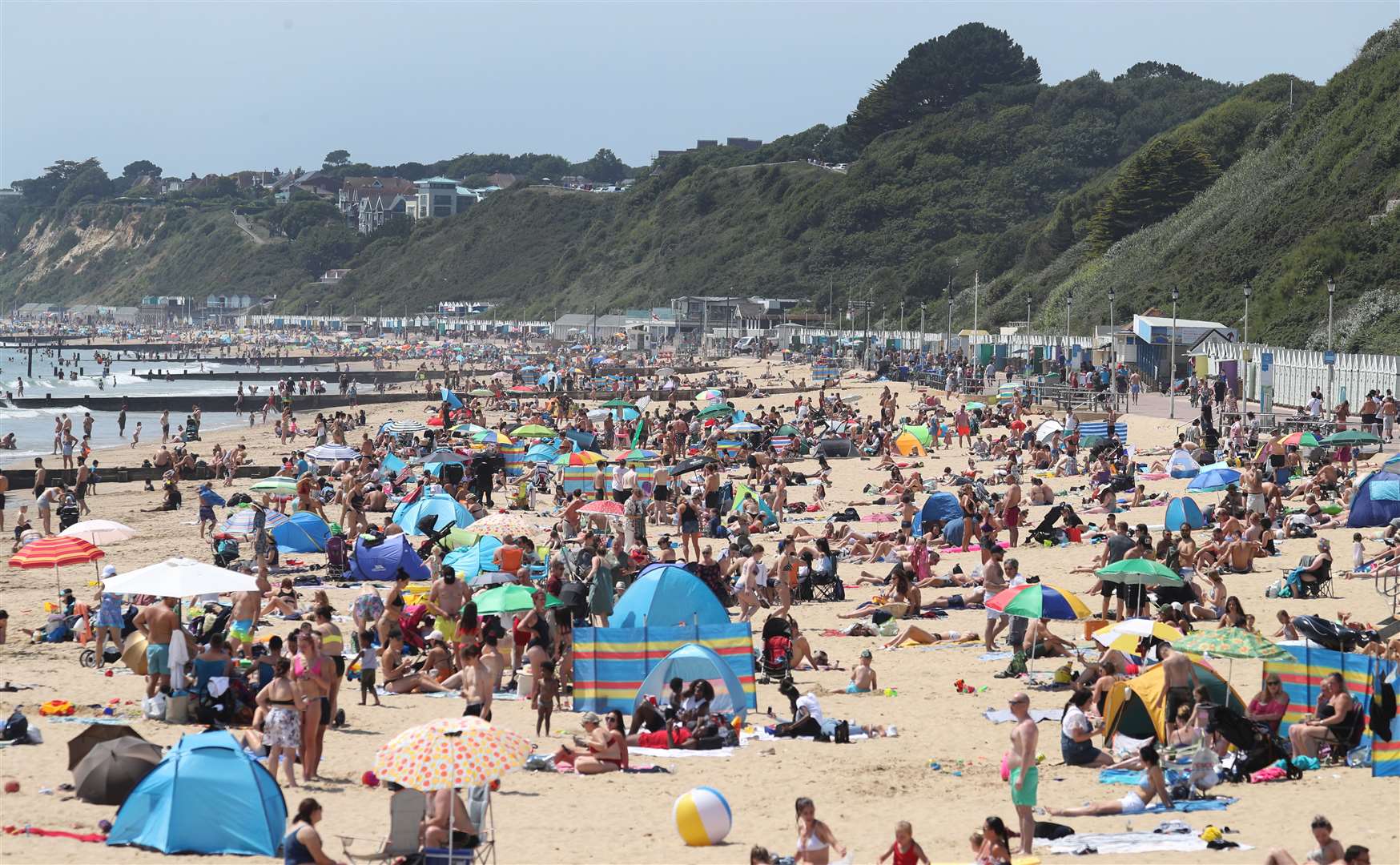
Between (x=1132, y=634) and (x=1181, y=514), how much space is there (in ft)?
22.9

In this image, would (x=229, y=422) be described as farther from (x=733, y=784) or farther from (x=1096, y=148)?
(x=1096, y=148)

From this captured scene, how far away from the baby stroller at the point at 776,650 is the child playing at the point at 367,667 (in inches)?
123

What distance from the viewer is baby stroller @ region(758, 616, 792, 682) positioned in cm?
1237

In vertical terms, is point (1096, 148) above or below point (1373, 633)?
above

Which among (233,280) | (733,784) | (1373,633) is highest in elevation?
(233,280)

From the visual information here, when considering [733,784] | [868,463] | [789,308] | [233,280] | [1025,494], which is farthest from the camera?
[233,280]

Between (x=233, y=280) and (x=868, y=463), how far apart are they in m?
152

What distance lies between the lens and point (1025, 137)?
109 m

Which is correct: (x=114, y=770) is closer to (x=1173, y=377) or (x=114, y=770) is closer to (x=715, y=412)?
→ (x=715, y=412)

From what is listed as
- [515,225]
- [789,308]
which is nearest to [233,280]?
[515,225]

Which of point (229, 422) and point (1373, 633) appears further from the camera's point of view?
A: point (229, 422)

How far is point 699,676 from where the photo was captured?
35.8 ft

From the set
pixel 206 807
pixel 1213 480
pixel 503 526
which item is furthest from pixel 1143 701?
pixel 1213 480

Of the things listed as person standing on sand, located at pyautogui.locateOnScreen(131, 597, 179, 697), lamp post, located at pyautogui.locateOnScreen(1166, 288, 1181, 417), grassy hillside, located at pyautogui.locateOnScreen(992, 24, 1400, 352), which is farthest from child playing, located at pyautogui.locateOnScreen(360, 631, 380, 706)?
grassy hillside, located at pyautogui.locateOnScreen(992, 24, 1400, 352)
